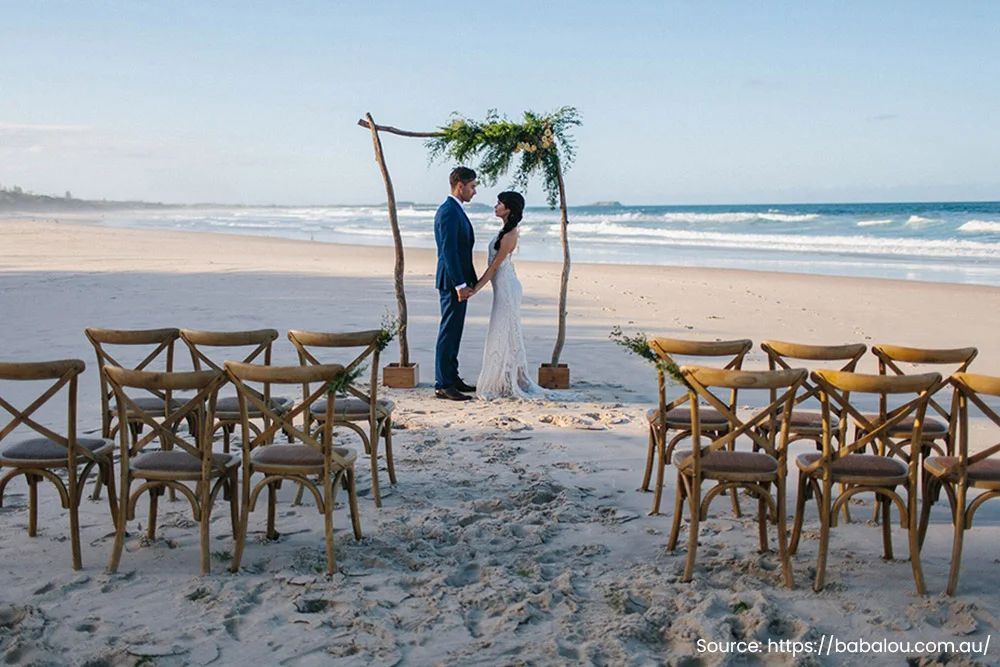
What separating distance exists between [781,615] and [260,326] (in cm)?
849

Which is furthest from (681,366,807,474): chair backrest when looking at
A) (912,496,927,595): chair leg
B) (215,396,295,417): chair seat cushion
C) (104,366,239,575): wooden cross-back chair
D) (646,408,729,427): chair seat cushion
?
(215,396,295,417): chair seat cushion

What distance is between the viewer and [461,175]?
313 inches

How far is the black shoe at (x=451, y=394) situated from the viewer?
27.1 ft

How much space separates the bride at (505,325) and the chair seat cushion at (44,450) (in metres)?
3.67

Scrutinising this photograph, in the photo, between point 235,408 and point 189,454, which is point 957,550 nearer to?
point 189,454

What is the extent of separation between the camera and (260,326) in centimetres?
1149

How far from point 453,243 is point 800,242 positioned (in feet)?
93.5

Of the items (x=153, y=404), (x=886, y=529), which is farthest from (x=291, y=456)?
(x=886, y=529)

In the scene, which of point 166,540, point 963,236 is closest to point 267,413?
point 166,540

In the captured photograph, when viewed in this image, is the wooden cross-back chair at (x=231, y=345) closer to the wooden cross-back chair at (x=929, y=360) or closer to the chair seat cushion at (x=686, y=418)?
the chair seat cushion at (x=686, y=418)

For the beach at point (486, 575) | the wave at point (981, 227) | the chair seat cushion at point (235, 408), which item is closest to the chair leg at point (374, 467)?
the beach at point (486, 575)

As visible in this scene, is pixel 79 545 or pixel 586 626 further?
pixel 79 545

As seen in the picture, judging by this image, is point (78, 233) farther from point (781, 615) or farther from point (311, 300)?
point (781, 615)

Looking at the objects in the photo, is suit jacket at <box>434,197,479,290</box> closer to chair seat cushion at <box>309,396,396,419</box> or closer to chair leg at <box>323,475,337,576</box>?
chair seat cushion at <box>309,396,396,419</box>
